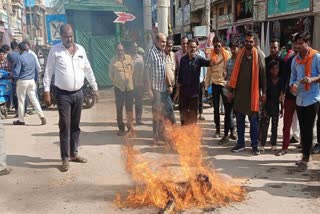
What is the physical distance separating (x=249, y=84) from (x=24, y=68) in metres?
5.23

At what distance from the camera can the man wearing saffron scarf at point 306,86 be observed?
4.99m

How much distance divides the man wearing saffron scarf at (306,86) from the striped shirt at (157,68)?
2213 mm

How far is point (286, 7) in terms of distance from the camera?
56.2 feet

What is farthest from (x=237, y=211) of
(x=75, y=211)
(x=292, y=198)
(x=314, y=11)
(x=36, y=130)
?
(x=314, y=11)

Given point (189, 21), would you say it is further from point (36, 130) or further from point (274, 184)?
point (274, 184)

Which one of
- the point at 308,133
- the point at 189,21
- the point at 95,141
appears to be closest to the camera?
the point at 308,133

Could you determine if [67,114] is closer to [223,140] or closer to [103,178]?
[103,178]

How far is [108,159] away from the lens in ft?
19.1

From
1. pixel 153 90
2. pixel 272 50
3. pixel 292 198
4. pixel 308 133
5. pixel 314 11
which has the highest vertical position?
pixel 314 11

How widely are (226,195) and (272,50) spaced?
9.87ft

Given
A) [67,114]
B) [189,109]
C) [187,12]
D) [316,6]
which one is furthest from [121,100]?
[187,12]

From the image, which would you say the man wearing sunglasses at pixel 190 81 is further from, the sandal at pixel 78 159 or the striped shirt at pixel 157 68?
the sandal at pixel 78 159

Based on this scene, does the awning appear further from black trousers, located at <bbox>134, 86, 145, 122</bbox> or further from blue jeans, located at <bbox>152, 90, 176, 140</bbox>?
blue jeans, located at <bbox>152, 90, 176, 140</bbox>

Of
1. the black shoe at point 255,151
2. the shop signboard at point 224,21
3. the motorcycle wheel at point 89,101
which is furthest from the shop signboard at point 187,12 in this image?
the black shoe at point 255,151
